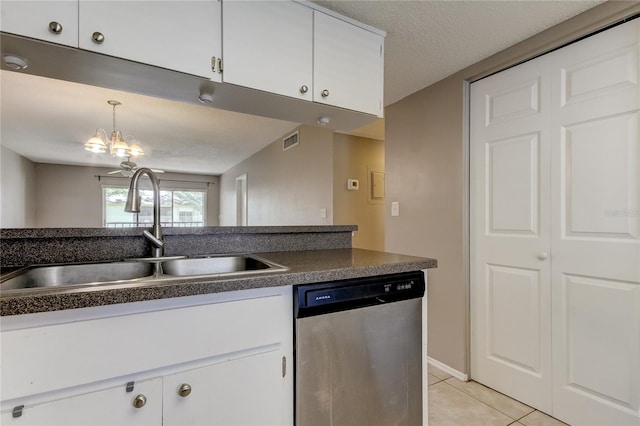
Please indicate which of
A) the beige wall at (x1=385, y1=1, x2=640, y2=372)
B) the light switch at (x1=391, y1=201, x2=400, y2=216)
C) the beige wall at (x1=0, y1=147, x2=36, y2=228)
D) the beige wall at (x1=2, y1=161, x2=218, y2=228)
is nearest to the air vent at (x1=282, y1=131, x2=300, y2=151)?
the beige wall at (x1=385, y1=1, x2=640, y2=372)

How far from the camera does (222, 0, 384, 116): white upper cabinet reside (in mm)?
1246

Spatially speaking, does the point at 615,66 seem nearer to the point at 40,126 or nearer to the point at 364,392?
the point at 364,392

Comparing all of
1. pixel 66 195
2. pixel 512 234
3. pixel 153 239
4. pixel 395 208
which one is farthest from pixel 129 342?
pixel 66 195

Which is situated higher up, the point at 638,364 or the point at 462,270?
the point at 462,270

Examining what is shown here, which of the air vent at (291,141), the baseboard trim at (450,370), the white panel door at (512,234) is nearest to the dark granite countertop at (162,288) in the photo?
the white panel door at (512,234)

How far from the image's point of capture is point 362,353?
1.12 metres

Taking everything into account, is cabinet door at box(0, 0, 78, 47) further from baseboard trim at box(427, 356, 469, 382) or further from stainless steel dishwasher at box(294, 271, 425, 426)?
baseboard trim at box(427, 356, 469, 382)

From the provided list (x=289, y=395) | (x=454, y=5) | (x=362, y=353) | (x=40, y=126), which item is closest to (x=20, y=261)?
(x=289, y=395)

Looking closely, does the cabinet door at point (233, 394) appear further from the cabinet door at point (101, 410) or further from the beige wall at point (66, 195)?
the beige wall at point (66, 195)

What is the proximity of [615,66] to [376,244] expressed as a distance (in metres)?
2.74

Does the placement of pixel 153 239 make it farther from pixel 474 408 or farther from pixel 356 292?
pixel 474 408

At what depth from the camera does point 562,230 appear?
1.61 meters

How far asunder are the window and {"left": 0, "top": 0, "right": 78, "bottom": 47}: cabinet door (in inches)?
243

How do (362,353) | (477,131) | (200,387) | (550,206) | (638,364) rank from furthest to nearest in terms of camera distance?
(477,131)
(550,206)
(638,364)
(362,353)
(200,387)
